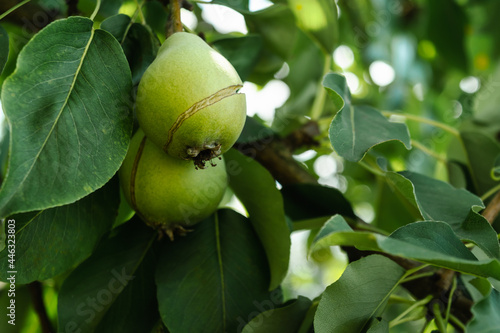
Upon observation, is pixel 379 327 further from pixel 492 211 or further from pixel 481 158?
pixel 481 158

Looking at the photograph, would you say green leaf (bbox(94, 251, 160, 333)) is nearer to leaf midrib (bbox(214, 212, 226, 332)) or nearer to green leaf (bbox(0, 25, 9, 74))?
leaf midrib (bbox(214, 212, 226, 332))

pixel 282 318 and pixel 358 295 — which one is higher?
pixel 358 295

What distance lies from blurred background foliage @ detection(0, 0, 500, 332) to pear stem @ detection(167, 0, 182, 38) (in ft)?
0.20

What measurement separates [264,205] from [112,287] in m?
0.32

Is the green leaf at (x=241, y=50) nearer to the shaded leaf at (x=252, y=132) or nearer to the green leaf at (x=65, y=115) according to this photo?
the shaded leaf at (x=252, y=132)

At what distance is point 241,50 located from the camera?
1.06 metres

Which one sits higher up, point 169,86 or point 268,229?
point 169,86

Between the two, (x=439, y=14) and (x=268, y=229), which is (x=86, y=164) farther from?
(x=439, y=14)

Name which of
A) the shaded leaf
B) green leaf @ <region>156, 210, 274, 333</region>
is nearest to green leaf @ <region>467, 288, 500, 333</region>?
green leaf @ <region>156, 210, 274, 333</region>

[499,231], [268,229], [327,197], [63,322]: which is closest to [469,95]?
[499,231]

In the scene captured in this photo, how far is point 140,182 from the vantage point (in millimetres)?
763

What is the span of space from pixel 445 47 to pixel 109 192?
1536mm

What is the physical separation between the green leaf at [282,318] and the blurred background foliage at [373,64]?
115 millimetres

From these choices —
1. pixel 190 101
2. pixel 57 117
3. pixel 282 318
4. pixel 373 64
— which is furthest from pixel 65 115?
pixel 373 64
